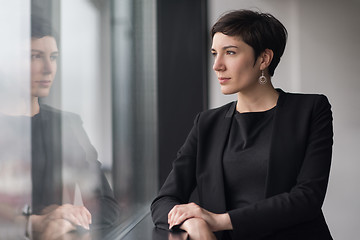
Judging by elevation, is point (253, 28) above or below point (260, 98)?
above

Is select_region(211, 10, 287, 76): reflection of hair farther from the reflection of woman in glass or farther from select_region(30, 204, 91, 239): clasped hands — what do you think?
select_region(30, 204, 91, 239): clasped hands

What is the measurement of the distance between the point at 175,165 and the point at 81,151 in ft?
1.54

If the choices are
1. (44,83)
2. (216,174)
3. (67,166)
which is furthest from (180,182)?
(44,83)

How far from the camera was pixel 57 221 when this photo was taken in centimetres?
93

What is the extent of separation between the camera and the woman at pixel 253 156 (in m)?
1.29

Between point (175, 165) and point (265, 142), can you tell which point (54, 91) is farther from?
point (265, 142)

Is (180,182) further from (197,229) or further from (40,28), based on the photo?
(40,28)

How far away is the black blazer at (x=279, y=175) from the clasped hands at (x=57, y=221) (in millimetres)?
323

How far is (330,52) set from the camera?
2875 millimetres

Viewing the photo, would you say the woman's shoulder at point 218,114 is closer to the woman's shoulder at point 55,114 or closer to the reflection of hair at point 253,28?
the reflection of hair at point 253,28

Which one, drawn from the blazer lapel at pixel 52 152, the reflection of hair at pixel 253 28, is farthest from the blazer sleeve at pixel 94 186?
the reflection of hair at pixel 253 28

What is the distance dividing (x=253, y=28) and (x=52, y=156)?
0.90m

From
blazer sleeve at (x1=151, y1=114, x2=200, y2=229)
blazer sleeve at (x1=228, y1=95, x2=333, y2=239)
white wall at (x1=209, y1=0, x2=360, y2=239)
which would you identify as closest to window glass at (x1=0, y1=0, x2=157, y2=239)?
blazer sleeve at (x1=151, y1=114, x2=200, y2=229)

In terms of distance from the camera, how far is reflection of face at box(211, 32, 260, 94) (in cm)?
151
